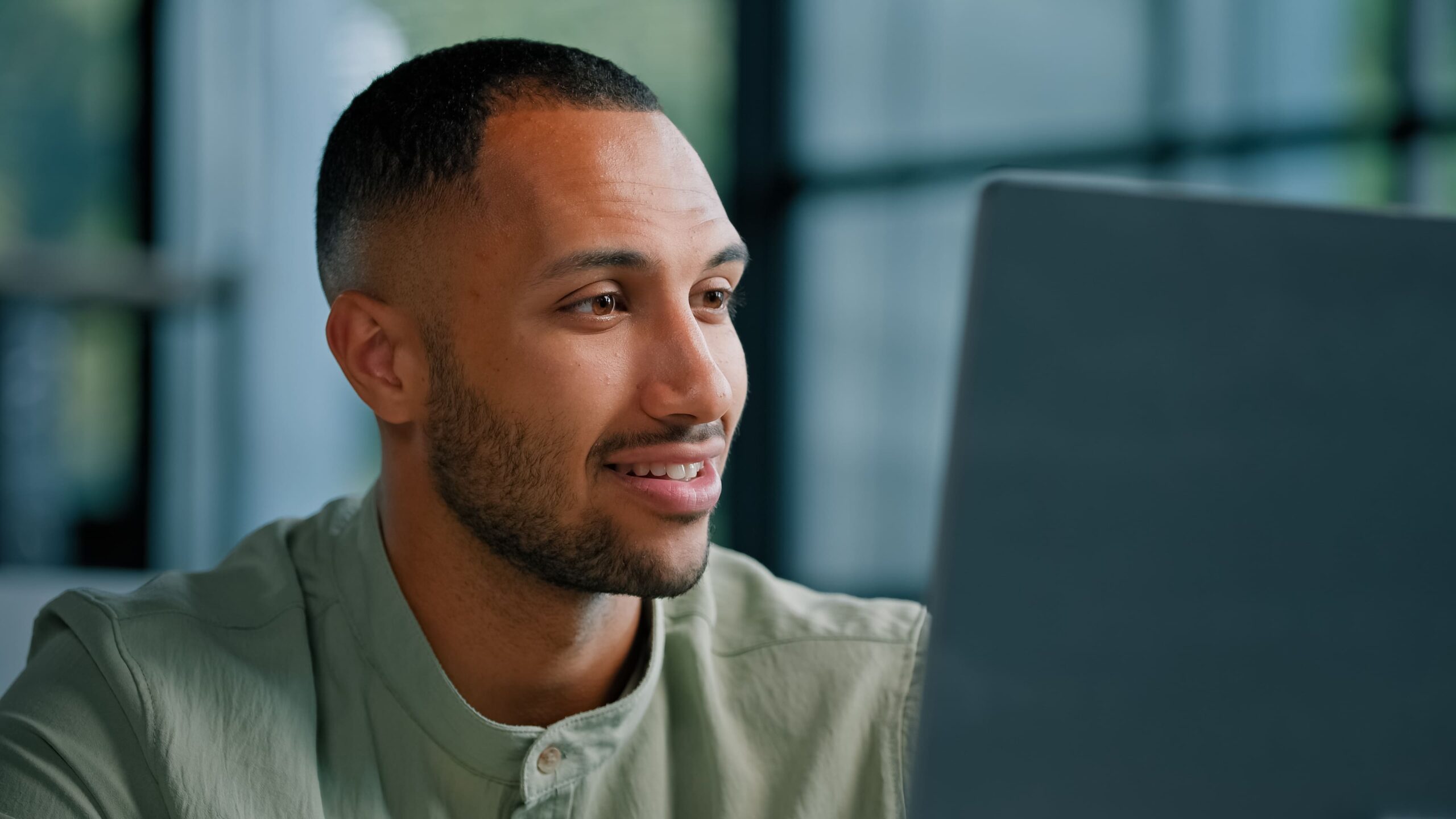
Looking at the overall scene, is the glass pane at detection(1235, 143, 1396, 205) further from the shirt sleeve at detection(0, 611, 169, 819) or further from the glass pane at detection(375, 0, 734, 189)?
the shirt sleeve at detection(0, 611, 169, 819)

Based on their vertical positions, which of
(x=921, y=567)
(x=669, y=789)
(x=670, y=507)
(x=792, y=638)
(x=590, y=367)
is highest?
(x=590, y=367)

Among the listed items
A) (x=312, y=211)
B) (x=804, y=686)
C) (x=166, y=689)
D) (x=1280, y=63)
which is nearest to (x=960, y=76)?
(x=1280, y=63)

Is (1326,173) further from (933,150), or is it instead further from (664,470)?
(664,470)

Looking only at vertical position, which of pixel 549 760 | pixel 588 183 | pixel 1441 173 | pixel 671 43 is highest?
pixel 671 43

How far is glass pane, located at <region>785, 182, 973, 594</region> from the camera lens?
135 inches

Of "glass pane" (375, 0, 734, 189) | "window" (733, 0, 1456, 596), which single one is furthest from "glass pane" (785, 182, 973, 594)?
"glass pane" (375, 0, 734, 189)

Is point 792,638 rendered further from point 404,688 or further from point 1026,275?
point 1026,275

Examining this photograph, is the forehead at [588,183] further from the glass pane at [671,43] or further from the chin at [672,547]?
the glass pane at [671,43]

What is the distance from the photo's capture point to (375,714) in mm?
1157

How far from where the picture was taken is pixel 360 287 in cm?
132

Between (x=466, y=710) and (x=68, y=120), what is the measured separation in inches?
143

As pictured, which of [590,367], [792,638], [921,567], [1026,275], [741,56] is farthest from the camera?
[741,56]

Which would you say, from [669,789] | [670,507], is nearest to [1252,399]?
[670,507]

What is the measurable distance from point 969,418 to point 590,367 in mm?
703
